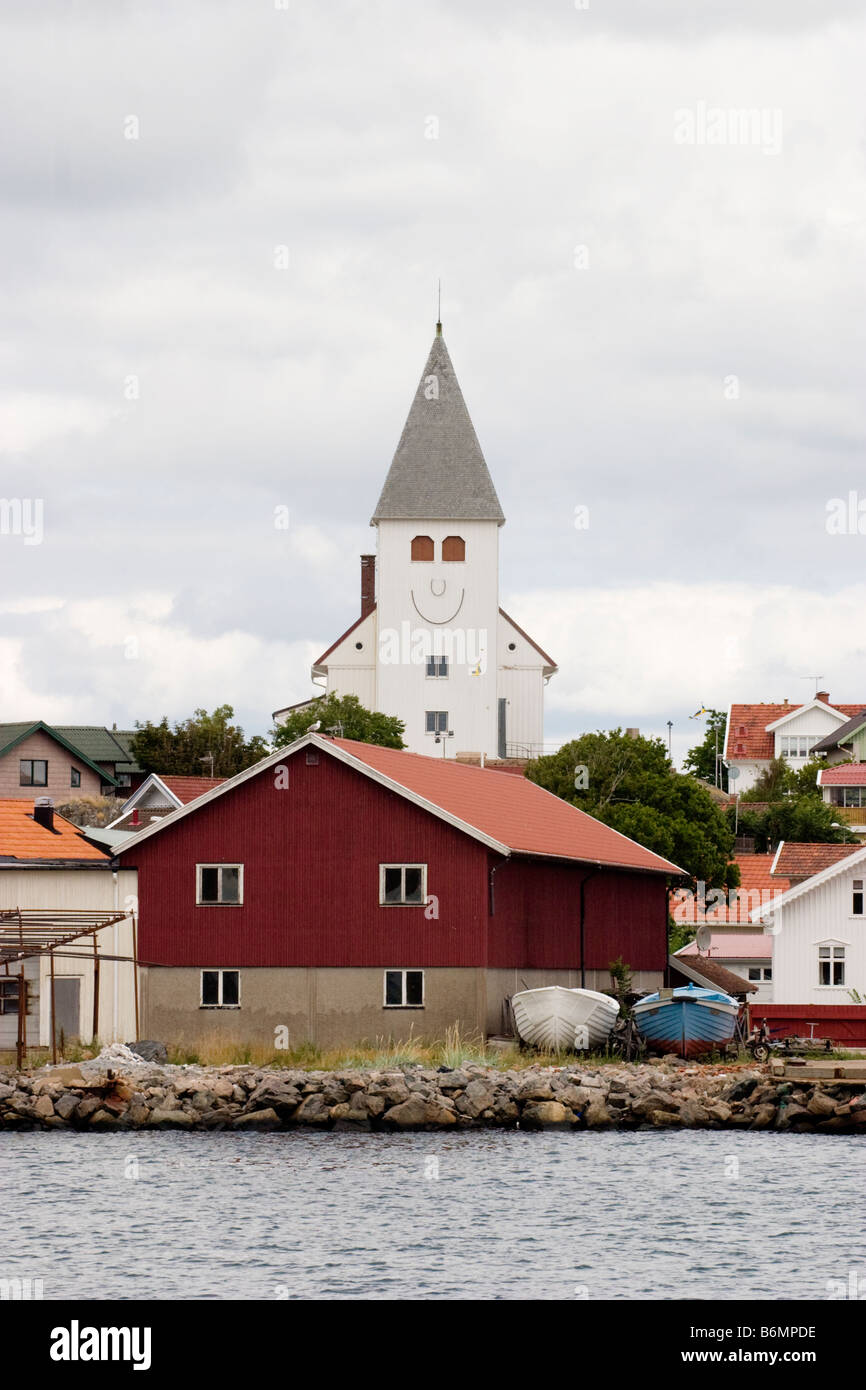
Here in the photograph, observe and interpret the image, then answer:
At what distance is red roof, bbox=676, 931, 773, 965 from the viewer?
84938mm

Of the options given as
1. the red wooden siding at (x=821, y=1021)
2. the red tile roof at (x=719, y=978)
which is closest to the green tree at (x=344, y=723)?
the red tile roof at (x=719, y=978)

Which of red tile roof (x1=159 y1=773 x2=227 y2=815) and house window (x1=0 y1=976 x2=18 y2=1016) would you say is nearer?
house window (x1=0 y1=976 x2=18 y2=1016)

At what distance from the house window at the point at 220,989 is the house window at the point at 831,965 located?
21127mm

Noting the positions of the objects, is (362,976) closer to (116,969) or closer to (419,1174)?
(116,969)

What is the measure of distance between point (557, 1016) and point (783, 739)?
10546 centimetres

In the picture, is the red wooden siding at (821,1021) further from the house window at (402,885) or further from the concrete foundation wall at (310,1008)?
the house window at (402,885)

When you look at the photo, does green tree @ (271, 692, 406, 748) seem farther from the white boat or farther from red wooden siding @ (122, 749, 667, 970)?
the white boat

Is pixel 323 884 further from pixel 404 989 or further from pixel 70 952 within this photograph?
pixel 70 952

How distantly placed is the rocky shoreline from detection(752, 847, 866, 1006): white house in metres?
19.2

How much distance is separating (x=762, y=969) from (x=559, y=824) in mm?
28690

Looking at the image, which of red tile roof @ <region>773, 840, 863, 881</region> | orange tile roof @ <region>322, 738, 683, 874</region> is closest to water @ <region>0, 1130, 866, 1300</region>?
orange tile roof @ <region>322, 738, 683, 874</region>

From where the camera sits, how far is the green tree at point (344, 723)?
97188 millimetres

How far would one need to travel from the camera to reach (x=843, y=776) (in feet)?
412

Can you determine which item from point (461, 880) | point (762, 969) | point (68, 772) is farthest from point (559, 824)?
point (68, 772)
